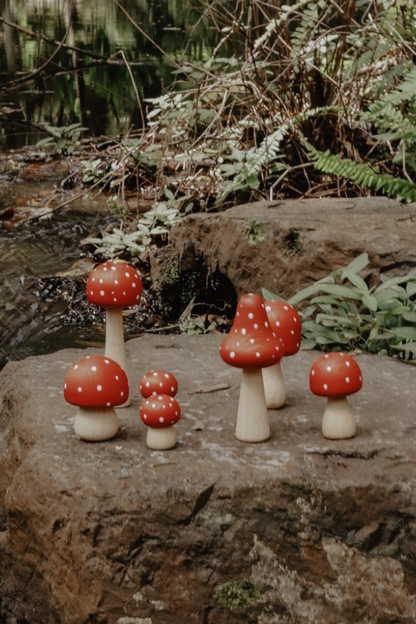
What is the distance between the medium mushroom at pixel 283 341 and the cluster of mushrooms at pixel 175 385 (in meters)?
0.27

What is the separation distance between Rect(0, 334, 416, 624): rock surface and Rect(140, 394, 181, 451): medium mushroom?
0.04 m

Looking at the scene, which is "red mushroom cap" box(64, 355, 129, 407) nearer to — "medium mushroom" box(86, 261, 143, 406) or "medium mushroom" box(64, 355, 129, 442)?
"medium mushroom" box(64, 355, 129, 442)

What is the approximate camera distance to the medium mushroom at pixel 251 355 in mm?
2770

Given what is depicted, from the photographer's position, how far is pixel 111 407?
9.43 feet

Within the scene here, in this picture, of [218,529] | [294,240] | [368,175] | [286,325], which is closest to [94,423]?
[218,529]

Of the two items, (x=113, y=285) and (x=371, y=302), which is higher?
(x=113, y=285)

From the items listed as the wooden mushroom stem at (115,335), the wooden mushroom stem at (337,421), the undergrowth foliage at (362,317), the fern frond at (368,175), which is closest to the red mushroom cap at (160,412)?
the wooden mushroom stem at (115,335)

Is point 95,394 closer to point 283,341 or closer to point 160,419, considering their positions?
point 160,419

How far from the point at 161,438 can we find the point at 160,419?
0.42 feet

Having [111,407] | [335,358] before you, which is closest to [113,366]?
[111,407]

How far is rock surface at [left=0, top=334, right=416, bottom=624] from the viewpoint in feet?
8.79

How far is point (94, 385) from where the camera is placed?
2801 mm

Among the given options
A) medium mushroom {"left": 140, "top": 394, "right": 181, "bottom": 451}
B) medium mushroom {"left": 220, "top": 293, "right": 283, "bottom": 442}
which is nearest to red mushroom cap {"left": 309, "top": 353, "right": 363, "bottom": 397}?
medium mushroom {"left": 220, "top": 293, "right": 283, "bottom": 442}

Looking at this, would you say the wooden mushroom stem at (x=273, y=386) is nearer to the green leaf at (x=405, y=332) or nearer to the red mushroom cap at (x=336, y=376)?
the red mushroom cap at (x=336, y=376)
